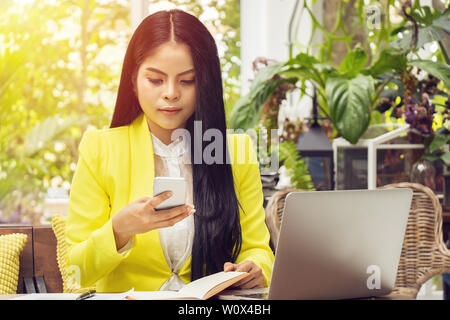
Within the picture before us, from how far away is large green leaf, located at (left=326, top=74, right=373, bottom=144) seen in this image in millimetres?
2572

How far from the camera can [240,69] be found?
386 centimetres

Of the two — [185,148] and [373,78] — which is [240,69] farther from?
[185,148]

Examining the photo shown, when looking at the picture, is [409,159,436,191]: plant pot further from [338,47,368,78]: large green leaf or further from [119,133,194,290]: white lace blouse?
[119,133,194,290]: white lace blouse

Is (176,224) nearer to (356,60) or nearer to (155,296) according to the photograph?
(155,296)

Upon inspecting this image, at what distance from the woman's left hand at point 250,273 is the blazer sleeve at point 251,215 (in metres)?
0.13

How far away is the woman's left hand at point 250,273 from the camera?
1.26 metres

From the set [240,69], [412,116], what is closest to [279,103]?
[412,116]

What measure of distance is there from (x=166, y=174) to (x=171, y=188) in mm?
438

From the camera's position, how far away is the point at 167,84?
1359 millimetres

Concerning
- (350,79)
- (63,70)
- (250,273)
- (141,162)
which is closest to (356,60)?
(350,79)

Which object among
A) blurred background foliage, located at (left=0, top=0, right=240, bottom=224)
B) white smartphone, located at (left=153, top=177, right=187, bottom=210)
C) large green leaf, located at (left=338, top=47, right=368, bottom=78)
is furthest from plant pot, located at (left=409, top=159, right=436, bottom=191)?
white smartphone, located at (left=153, top=177, right=187, bottom=210)

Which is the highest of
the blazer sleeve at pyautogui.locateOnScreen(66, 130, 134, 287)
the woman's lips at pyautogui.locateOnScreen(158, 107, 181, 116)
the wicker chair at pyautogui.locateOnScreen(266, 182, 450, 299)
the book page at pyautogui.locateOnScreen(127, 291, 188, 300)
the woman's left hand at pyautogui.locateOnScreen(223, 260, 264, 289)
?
the woman's lips at pyautogui.locateOnScreen(158, 107, 181, 116)

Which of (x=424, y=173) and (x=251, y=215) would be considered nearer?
(x=251, y=215)

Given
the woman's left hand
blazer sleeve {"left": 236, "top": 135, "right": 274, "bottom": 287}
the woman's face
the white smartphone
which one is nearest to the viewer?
the white smartphone
